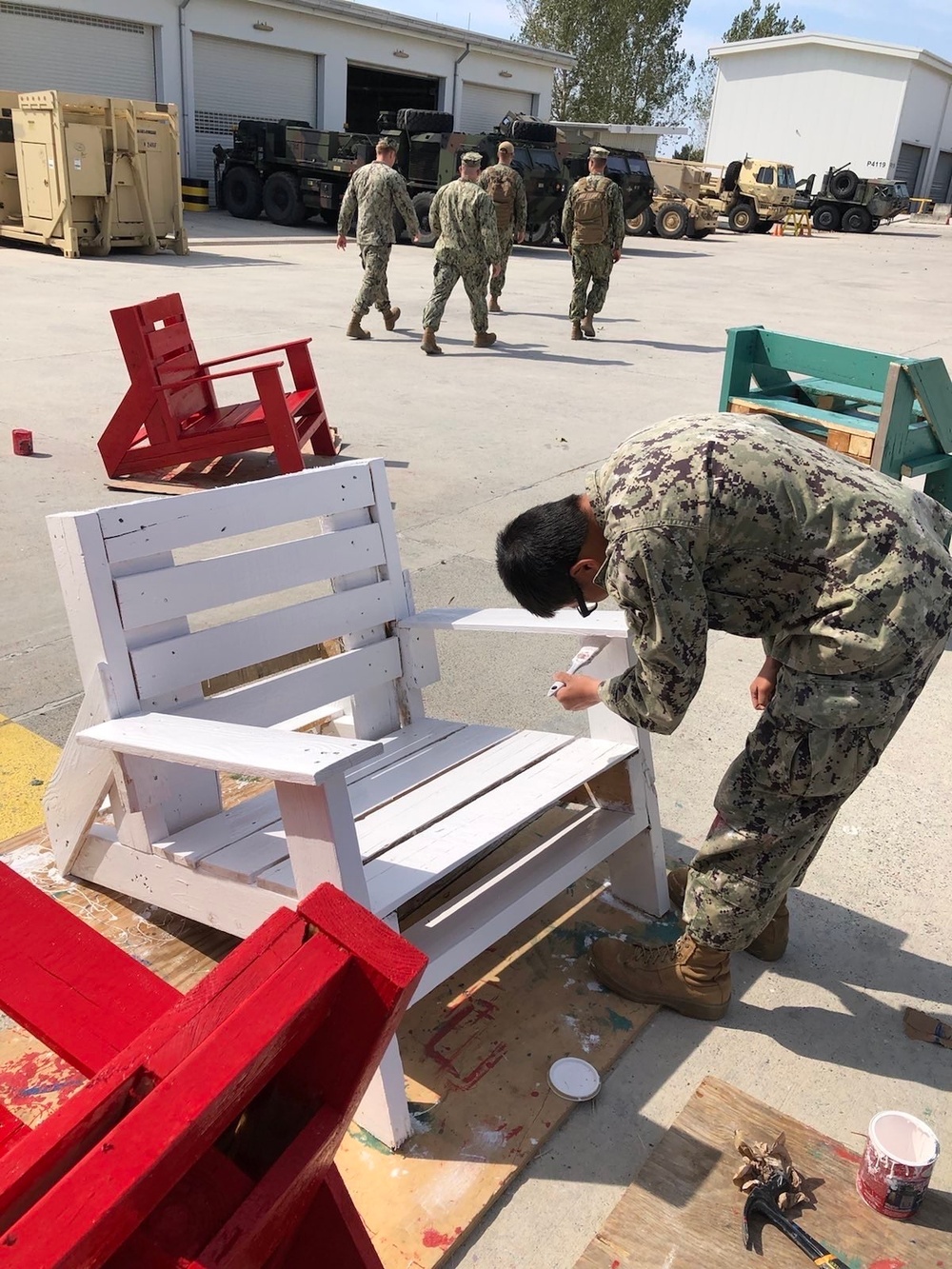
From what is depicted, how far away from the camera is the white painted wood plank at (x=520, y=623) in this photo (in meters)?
2.57

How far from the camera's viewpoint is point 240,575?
2.55 m

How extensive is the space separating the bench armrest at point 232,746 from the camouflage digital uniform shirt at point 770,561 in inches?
23.5

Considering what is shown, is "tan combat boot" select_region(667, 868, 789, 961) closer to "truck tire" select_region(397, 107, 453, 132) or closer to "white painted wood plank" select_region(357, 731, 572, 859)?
"white painted wood plank" select_region(357, 731, 572, 859)

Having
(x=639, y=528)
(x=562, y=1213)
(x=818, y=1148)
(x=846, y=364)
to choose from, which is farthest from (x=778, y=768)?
(x=846, y=364)

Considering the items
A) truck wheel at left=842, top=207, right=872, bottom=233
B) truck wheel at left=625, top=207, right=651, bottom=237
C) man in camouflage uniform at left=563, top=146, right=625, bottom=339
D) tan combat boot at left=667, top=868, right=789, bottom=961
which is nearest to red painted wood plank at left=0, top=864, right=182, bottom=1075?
tan combat boot at left=667, top=868, right=789, bottom=961

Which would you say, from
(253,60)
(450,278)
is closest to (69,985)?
(450,278)

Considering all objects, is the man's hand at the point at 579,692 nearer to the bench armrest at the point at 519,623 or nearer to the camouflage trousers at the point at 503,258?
the bench armrest at the point at 519,623

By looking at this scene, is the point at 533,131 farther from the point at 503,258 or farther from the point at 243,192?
the point at 503,258

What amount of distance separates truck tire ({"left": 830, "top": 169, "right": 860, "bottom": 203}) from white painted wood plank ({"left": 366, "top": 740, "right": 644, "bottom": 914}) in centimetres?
3519

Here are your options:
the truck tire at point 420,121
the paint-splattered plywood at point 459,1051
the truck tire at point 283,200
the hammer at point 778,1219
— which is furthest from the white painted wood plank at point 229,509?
the truck tire at point 283,200

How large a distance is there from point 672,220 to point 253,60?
36.5 feet

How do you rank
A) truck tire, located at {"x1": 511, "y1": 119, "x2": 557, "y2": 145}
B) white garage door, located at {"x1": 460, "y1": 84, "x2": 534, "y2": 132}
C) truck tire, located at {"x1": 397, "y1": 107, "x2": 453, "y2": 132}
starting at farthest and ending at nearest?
white garage door, located at {"x1": 460, "y1": 84, "x2": 534, "y2": 132}, truck tire, located at {"x1": 511, "y1": 119, "x2": 557, "y2": 145}, truck tire, located at {"x1": 397, "y1": 107, "x2": 453, "y2": 132}

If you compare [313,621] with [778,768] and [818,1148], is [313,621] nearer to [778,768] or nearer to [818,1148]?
[778,768]

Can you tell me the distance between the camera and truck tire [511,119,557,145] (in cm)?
2152
